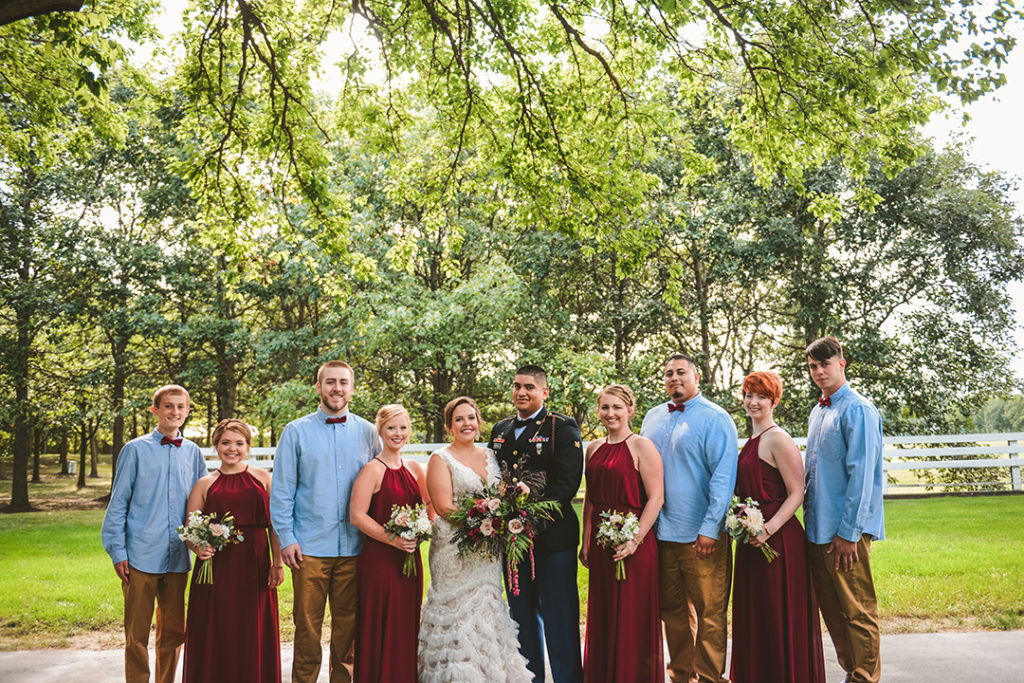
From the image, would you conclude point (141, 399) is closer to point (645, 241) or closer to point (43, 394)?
point (43, 394)

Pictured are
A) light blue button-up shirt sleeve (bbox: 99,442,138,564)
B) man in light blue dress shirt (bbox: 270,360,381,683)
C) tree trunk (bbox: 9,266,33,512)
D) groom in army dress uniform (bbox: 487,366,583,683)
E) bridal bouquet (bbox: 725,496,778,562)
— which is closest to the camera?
bridal bouquet (bbox: 725,496,778,562)

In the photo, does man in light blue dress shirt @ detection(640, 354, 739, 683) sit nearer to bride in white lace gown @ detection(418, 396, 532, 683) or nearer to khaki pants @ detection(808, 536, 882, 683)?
khaki pants @ detection(808, 536, 882, 683)

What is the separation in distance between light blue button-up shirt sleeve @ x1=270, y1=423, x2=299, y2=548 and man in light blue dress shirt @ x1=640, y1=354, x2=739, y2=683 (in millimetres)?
2676

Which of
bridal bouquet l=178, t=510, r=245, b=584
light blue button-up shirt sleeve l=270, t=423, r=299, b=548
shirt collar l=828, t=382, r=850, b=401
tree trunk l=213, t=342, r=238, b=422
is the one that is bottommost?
bridal bouquet l=178, t=510, r=245, b=584

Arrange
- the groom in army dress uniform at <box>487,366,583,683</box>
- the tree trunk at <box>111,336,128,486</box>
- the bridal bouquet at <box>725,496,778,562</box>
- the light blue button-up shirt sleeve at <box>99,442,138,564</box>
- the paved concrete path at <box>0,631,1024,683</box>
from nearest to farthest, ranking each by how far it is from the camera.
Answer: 1. the bridal bouquet at <box>725,496,778,562</box>
2. the groom in army dress uniform at <box>487,366,583,683</box>
3. the light blue button-up shirt sleeve at <box>99,442,138,564</box>
4. the paved concrete path at <box>0,631,1024,683</box>
5. the tree trunk at <box>111,336,128,486</box>

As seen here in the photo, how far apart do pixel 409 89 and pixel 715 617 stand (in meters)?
7.44

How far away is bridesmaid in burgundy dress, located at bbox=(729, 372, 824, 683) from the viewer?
5.01 metres

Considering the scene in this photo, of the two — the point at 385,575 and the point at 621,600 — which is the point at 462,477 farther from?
the point at 621,600

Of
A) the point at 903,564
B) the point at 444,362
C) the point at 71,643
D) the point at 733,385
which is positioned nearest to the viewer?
the point at 71,643

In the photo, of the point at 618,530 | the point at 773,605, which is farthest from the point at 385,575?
the point at 773,605

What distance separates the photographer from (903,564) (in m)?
9.23

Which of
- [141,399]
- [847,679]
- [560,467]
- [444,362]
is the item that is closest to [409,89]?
[560,467]

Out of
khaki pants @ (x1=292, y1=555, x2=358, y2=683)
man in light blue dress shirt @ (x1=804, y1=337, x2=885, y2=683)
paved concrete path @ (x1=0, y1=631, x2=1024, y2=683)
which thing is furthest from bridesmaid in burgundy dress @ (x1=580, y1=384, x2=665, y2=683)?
paved concrete path @ (x1=0, y1=631, x2=1024, y2=683)

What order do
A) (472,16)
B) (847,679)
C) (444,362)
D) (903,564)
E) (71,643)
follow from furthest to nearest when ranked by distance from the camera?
(444,362), (903,564), (472,16), (71,643), (847,679)
